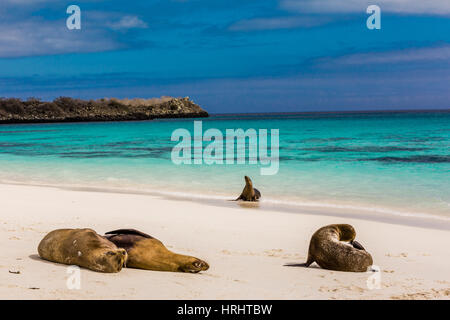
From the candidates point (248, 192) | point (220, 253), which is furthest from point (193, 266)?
point (248, 192)

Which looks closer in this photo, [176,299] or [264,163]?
[176,299]

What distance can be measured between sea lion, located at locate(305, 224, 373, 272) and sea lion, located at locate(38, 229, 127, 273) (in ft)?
7.55

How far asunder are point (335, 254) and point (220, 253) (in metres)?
1.61

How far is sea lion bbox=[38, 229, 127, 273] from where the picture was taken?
17.4ft

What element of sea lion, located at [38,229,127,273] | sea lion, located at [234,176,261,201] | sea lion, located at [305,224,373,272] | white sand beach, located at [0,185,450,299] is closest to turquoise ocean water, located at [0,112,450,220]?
sea lion, located at [234,176,261,201]

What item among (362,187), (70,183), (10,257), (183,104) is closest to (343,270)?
(10,257)

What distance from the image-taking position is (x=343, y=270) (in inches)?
235

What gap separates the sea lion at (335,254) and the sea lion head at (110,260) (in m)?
2.27

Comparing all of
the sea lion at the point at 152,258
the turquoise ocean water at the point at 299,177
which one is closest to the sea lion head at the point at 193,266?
the sea lion at the point at 152,258

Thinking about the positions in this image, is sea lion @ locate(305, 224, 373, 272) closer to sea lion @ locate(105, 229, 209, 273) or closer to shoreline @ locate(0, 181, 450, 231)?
sea lion @ locate(105, 229, 209, 273)

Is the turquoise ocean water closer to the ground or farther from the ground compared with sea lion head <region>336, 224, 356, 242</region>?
closer to the ground

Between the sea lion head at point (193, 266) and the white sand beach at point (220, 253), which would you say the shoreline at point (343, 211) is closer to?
the white sand beach at point (220, 253)

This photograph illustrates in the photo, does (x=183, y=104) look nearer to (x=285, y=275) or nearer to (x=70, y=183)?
(x=70, y=183)
